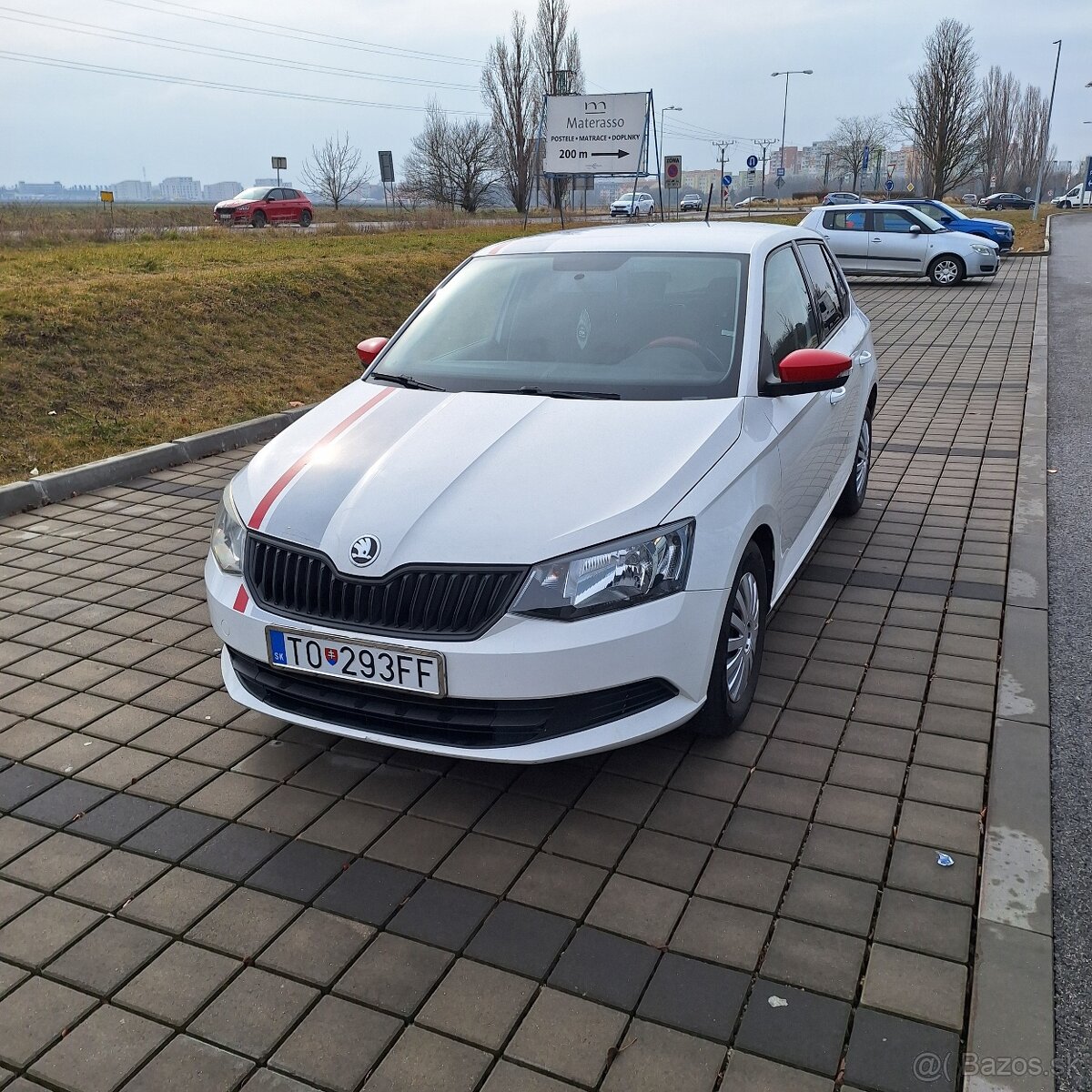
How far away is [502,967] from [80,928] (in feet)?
3.99

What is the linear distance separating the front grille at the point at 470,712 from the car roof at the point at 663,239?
2.30 m

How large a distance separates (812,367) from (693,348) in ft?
1.57

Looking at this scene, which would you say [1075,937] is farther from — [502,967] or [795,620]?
[795,620]

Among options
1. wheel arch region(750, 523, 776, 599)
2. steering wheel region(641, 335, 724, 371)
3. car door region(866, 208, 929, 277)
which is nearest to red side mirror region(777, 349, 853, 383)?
steering wheel region(641, 335, 724, 371)

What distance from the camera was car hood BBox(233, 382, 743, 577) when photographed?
3080 mm

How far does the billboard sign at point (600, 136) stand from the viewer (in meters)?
23.6

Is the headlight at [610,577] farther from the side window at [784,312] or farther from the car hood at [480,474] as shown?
the side window at [784,312]

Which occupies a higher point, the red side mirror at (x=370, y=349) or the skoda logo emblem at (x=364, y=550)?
the red side mirror at (x=370, y=349)

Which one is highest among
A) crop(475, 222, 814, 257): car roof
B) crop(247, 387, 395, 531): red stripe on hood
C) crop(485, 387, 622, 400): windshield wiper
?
crop(475, 222, 814, 257): car roof

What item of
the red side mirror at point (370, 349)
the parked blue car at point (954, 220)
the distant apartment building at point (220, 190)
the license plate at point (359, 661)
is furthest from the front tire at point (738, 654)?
the distant apartment building at point (220, 190)

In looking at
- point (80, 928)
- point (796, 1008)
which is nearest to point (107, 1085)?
point (80, 928)

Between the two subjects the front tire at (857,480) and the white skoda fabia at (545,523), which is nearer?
the white skoda fabia at (545,523)

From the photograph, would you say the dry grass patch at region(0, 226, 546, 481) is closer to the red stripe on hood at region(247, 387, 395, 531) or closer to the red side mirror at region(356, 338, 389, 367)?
the red side mirror at region(356, 338, 389, 367)

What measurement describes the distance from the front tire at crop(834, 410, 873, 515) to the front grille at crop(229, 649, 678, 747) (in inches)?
130
